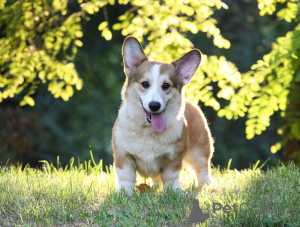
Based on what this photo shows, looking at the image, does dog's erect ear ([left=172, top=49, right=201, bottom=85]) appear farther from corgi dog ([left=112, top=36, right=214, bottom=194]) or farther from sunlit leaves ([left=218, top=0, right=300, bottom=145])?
sunlit leaves ([left=218, top=0, right=300, bottom=145])

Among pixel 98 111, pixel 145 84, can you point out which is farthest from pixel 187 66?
pixel 98 111

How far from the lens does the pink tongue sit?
4082 millimetres

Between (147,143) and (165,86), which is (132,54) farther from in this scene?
(147,143)

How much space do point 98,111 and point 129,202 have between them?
710 centimetres

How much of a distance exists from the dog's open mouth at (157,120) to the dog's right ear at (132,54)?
0.51 meters

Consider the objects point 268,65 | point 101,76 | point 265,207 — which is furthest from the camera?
point 101,76

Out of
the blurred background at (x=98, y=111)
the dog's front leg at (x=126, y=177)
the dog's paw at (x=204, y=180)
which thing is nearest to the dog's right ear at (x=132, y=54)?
the dog's front leg at (x=126, y=177)

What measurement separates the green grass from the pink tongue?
562mm

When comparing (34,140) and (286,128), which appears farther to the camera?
(34,140)

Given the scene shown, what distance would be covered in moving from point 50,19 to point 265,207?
4.27 m

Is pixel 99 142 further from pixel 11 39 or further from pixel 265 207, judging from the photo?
pixel 265 207

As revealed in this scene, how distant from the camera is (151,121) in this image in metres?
4.10

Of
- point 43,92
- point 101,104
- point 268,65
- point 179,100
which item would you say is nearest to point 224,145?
point 101,104

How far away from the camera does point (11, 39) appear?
636 centimetres
